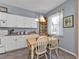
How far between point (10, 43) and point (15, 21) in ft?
4.43

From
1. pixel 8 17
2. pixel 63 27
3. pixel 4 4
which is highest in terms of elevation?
pixel 4 4

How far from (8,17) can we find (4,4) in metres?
0.83

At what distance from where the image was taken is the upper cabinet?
5.27 meters

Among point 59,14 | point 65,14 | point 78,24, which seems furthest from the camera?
point 59,14

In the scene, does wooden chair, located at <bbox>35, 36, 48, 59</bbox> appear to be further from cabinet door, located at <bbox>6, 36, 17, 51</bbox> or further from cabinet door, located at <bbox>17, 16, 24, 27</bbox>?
cabinet door, located at <bbox>17, 16, 24, 27</bbox>

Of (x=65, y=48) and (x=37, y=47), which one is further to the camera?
(x=65, y=48)

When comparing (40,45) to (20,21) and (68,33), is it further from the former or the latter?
(20,21)

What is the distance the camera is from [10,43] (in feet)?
17.9

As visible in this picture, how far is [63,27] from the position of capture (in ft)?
19.6

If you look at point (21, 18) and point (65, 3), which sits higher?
point (65, 3)

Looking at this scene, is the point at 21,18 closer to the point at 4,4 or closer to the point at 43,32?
the point at 4,4

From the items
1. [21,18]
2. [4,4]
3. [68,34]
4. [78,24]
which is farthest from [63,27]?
[4,4]

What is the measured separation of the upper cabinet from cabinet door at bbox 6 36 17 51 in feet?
2.32

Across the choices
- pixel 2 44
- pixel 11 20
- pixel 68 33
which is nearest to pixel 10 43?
pixel 2 44
